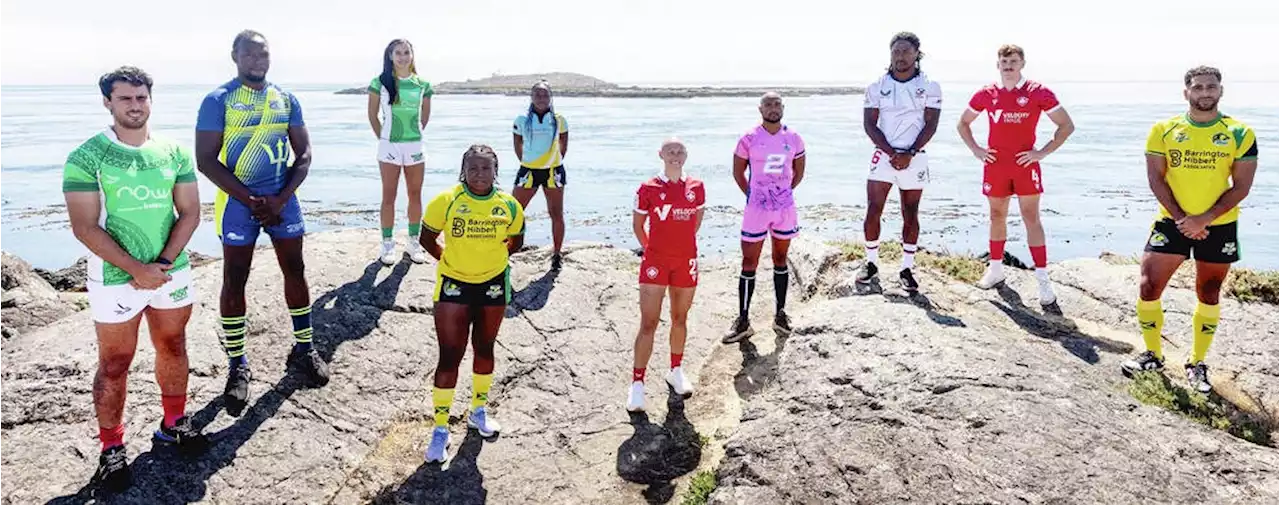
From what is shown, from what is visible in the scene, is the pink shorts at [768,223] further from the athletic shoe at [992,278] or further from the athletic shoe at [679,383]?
the athletic shoe at [992,278]

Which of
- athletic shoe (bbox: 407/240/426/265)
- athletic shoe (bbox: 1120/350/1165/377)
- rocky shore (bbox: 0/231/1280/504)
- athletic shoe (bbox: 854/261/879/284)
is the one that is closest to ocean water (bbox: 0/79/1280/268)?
athletic shoe (bbox: 407/240/426/265)

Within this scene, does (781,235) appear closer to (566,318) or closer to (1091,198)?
(566,318)

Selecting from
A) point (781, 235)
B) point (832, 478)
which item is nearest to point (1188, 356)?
point (781, 235)

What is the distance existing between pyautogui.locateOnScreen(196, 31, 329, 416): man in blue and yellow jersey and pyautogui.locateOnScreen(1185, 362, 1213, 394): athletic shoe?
7.42 metres

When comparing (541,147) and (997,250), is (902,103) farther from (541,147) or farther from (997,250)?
(541,147)

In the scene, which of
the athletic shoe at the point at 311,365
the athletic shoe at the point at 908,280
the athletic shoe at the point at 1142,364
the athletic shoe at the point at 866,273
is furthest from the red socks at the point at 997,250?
the athletic shoe at the point at 311,365

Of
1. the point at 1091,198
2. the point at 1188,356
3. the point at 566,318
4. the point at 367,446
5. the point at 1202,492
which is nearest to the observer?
the point at 1202,492

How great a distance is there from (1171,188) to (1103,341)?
1.81 meters

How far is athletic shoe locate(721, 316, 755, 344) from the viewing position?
8523 mm

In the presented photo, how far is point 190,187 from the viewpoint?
5.32m

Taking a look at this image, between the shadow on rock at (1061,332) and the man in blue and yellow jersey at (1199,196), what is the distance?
0.57 metres

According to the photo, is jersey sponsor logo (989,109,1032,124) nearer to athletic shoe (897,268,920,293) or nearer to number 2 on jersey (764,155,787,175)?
athletic shoe (897,268,920,293)

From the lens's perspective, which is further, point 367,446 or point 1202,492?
point 367,446

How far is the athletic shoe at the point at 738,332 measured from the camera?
8.52 metres
